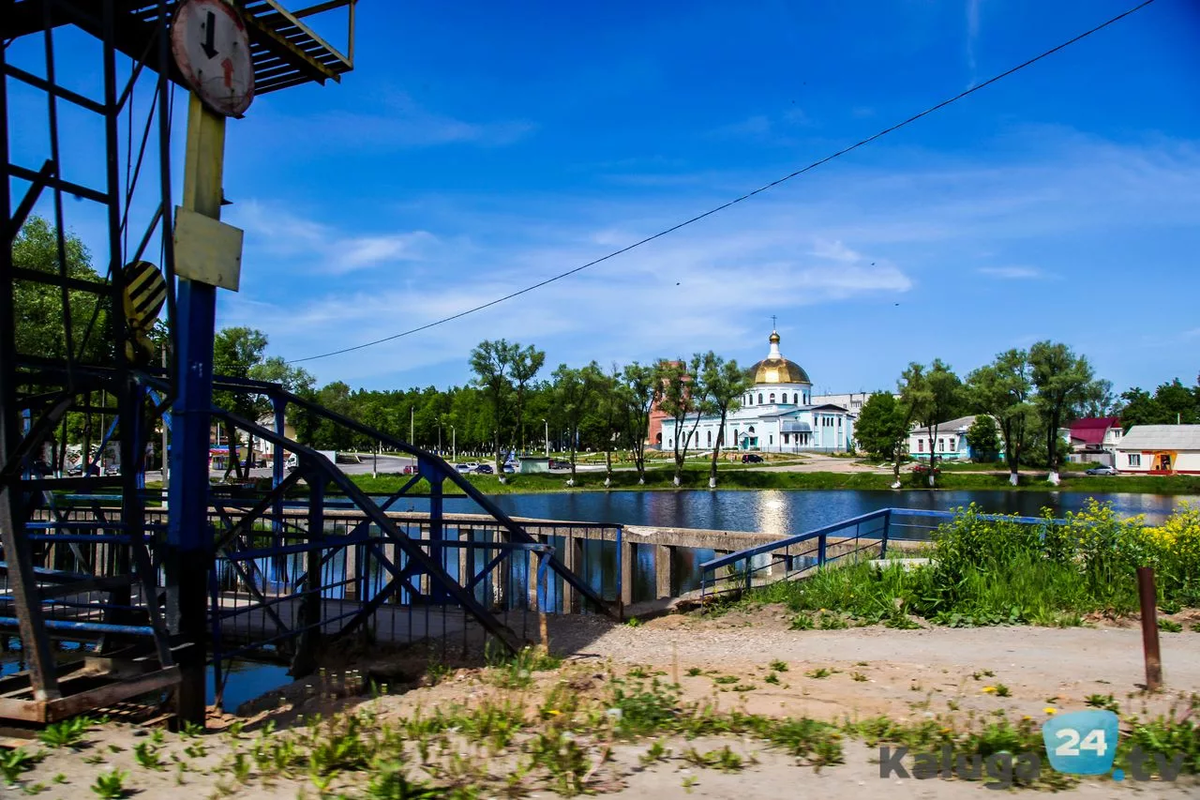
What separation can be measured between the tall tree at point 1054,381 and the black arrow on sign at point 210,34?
230 feet

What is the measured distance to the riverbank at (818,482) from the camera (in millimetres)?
62812

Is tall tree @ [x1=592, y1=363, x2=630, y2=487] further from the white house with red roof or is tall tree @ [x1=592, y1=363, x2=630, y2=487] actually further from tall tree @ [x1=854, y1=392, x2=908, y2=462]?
the white house with red roof

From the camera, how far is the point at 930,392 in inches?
2665

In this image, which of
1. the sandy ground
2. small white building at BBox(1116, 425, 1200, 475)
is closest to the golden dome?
small white building at BBox(1116, 425, 1200, 475)

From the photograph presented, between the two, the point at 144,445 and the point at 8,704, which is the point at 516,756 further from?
the point at 144,445

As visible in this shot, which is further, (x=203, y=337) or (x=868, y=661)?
(x=868, y=661)

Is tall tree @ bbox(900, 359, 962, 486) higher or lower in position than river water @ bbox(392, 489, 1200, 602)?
higher

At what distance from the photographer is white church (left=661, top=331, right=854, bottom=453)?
116m

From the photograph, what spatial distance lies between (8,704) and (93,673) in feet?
8.15

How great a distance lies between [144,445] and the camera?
816 cm

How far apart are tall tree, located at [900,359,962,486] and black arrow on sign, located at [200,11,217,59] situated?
66931 millimetres

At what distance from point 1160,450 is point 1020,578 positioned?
87045 mm

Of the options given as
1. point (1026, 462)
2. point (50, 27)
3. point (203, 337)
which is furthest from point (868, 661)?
point (1026, 462)

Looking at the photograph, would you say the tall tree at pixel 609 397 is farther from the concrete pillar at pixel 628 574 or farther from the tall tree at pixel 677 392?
the concrete pillar at pixel 628 574
